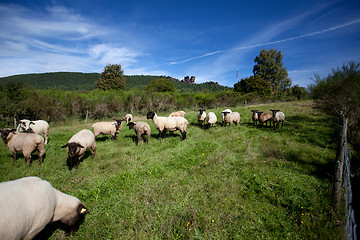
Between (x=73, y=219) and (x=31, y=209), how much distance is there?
2.86 feet

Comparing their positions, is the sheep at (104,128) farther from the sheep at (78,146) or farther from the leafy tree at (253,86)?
the leafy tree at (253,86)

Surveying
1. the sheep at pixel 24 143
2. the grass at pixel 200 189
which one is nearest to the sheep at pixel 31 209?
the grass at pixel 200 189

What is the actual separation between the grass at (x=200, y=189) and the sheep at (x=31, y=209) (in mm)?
441

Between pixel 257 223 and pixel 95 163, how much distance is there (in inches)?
235

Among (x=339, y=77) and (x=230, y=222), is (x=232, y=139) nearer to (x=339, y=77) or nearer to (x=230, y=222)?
(x=230, y=222)

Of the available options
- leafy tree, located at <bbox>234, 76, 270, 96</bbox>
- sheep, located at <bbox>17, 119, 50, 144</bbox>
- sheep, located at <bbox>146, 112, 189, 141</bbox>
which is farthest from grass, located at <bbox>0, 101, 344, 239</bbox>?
leafy tree, located at <bbox>234, 76, 270, 96</bbox>

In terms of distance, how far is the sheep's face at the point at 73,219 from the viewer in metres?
3.13

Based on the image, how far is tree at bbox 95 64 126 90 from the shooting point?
36.8m

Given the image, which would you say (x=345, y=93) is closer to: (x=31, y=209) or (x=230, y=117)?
(x=230, y=117)

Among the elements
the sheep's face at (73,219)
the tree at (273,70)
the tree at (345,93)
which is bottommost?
the sheep's face at (73,219)

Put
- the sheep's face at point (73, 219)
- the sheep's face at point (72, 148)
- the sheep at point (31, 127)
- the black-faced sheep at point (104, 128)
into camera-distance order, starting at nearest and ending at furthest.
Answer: the sheep's face at point (73, 219)
the sheep's face at point (72, 148)
the sheep at point (31, 127)
the black-faced sheep at point (104, 128)

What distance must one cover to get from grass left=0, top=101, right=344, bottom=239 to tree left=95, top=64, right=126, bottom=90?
1273 inches

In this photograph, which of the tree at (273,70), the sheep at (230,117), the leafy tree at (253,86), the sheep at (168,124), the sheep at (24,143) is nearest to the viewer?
A: the sheep at (24,143)

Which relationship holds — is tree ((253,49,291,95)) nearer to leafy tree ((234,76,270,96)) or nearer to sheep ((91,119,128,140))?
leafy tree ((234,76,270,96))
